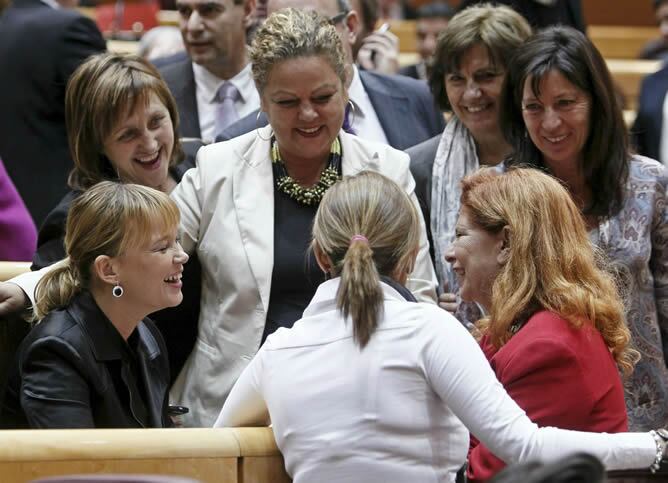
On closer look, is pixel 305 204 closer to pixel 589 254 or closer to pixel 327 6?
pixel 589 254

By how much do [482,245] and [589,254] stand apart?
242mm

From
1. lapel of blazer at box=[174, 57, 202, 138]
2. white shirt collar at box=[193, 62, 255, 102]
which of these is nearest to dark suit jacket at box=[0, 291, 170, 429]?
lapel of blazer at box=[174, 57, 202, 138]

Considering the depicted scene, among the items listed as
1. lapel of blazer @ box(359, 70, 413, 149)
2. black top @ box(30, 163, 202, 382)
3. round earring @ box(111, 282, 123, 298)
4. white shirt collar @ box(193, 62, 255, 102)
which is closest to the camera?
round earring @ box(111, 282, 123, 298)

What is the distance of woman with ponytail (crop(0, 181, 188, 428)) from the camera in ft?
9.77

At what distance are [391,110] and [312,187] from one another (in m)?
1.11

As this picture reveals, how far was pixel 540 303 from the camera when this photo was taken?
2895mm

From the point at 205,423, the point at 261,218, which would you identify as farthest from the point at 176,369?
the point at 261,218

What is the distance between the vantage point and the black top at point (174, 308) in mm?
3570

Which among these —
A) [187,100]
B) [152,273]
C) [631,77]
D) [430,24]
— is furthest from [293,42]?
[631,77]

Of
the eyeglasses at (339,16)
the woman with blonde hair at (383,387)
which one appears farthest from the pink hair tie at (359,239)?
the eyeglasses at (339,16)

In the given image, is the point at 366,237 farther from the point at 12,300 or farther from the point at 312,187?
the point at 12,300

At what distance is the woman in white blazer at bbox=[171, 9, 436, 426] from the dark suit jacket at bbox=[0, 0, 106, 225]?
1.50 m

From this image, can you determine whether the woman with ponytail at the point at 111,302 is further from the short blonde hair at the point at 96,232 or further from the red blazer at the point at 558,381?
the red blazer at the point at 558,381

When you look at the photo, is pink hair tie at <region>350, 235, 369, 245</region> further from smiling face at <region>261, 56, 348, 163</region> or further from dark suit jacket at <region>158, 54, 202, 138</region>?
dark suit jacket at <region>158, 54, 202, 138</region>
